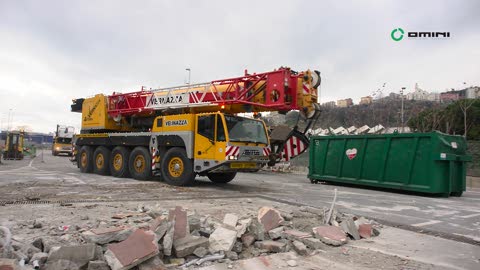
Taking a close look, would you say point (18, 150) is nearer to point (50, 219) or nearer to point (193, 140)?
point (193, 140)

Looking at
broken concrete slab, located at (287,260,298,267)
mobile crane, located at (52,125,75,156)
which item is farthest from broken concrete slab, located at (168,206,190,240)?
mobile crane, located at (52,125,75,156)

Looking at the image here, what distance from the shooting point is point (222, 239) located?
4.52m

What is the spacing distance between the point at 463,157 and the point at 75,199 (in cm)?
1178

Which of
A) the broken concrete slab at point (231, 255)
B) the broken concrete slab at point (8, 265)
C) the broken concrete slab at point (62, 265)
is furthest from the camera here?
the broken concrete slab at point (231, 255)

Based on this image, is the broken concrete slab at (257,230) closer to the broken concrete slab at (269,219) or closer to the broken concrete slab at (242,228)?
the broken concrete slab at (242,228)

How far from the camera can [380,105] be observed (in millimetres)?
33125

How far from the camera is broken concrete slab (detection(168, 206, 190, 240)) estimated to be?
4.46 metres

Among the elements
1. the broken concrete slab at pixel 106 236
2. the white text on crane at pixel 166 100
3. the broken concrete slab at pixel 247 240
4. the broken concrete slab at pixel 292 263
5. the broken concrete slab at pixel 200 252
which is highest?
the white text on crane at pixel 166 100

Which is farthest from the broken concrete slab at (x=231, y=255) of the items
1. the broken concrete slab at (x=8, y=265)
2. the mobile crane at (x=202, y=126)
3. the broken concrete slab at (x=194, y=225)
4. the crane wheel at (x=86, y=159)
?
the crane wheel at (x=86, y=159)

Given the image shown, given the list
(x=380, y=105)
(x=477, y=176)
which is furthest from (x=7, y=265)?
(x=380, y=105)

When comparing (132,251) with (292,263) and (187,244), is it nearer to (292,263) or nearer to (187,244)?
(187,244)

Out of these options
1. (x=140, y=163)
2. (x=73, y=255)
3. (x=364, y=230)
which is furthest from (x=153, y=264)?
(x=140, y=163)

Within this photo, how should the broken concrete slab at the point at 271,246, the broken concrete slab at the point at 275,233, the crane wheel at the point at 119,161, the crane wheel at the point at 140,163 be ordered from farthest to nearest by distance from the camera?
the crane wheel at the point at 119,161 → the crane wheel at the point at 140,163 → the broken concrete slab at the point at 275,233 → the broken concrete slab at the point at 271,246

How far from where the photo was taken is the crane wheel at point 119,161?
45.3ft
